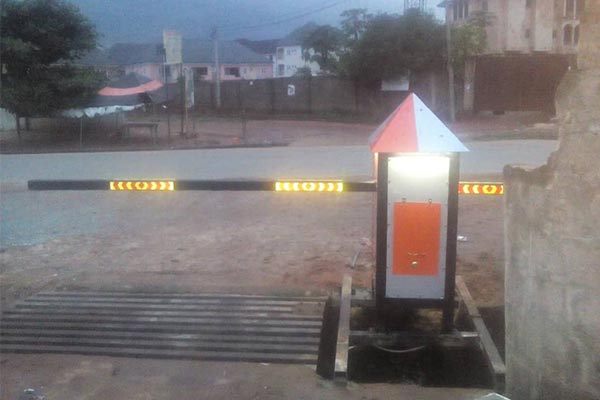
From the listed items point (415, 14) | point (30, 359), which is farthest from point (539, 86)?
point (415, 14)

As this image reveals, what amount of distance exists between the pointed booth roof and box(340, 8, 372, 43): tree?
3387 cm

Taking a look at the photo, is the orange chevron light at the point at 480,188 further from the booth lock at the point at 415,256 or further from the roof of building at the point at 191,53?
the roof of building at the point at 191,53

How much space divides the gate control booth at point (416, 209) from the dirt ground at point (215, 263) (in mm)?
916

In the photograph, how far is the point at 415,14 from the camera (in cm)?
3709

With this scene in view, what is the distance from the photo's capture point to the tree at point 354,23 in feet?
132

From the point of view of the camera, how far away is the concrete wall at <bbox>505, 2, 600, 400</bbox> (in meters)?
3.70

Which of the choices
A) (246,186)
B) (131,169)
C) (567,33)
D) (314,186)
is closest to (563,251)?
(314,186)

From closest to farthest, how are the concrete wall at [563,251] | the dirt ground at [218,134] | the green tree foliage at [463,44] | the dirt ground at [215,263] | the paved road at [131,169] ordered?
the concrete wall at [563,251], the dirt ground at [215,263], the paved road at [131,169], the dirt ground at [218,134], the green tree foliage at [463,44]

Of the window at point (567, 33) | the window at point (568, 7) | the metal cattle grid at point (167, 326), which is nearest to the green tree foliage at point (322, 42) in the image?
the window at point (568, 7)

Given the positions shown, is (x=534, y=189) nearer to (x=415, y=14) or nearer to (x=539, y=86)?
(x=539, y=86)

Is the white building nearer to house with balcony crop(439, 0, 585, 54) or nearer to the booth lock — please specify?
house with balcony crop(439, 0, 585, 54)

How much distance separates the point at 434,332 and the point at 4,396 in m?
3.29

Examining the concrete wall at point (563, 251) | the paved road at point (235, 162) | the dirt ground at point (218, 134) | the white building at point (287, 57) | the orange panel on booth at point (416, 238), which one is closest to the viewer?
the concrete wall at point (563, 251)

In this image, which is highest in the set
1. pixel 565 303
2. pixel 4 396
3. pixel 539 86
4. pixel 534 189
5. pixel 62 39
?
pixel 62 39
